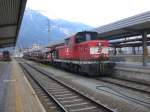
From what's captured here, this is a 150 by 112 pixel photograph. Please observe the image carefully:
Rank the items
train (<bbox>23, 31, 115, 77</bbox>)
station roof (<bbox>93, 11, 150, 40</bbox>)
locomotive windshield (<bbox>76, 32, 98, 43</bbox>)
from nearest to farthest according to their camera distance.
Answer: station roof (<bbox>93, 11, 150, 40</bbox>) < train (<bbox>23, 31, 115, 77</bbox>) < locomotive windshield (<bbox>76, 32, 98, 43</bbox>)

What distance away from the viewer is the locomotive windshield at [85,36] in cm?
2442

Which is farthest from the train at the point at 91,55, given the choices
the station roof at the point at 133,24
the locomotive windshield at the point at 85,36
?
the station roof at the point at 133,24

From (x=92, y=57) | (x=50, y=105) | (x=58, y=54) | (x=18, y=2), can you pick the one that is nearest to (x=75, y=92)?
(x=50, y=105)

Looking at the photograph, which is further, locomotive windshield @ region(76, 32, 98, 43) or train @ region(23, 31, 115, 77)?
locomotive windshield @ region(76, 32, 98, 43)

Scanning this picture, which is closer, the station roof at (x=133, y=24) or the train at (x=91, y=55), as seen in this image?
the station roof at (x=133, y=24)

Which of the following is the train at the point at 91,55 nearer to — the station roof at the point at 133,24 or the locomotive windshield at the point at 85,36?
the locomotive windshield at the point at 85,36

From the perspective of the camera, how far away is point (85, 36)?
974 inches

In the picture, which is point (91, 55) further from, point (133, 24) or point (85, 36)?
point (133, 24)

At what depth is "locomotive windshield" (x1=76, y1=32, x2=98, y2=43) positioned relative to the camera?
24.4 m

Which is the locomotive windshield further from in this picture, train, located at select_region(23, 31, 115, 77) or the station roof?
the station roof

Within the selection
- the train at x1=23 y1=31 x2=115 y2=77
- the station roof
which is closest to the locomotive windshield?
the train at x1=23 y1=31 x2=115 y2=77

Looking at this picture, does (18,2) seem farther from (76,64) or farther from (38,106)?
(38,106)

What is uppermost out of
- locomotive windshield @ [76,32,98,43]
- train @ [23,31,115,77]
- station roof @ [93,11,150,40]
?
station roof @ [93,11,150,40]

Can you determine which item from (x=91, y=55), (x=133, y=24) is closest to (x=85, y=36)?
(x=91, y=55)
